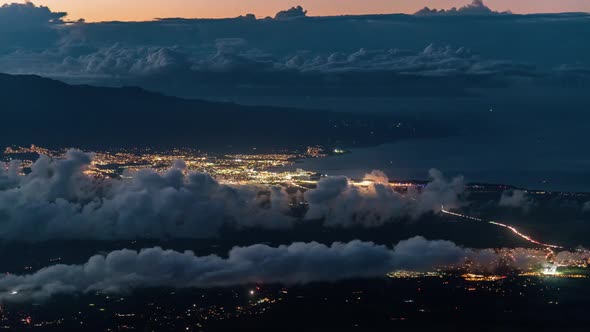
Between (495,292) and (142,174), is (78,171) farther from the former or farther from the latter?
(495,292)

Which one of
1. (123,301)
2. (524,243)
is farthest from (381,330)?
(524,243)

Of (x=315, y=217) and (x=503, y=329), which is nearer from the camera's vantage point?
(x=503, y=329)

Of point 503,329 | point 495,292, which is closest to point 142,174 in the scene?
point 495,292

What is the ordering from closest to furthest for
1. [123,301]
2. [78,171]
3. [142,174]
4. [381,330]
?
[381,330] → [123,301] → [142,174] → [78,171]

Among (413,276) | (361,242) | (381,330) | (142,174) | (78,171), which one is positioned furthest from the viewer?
(78,171)

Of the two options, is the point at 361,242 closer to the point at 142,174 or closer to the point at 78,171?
the point at 142,174

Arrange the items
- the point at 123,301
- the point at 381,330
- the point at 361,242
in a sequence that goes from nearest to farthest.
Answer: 1. the point at 381,330
2. the point at 123,301
3. the point at 361,242

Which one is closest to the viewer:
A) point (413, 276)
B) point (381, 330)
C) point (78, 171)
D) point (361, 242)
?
point (381, 330)

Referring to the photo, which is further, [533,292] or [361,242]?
[361,242]
